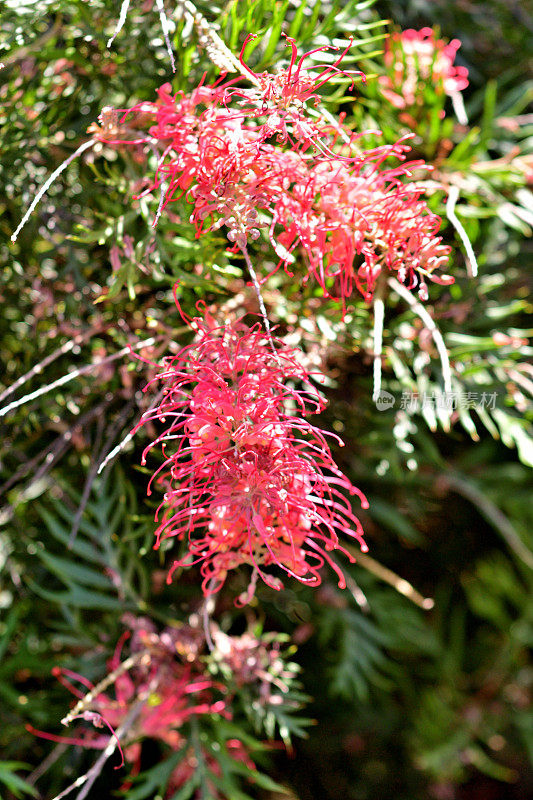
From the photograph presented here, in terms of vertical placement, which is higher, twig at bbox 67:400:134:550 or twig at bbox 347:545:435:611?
twig at bbox 67:400:134:550

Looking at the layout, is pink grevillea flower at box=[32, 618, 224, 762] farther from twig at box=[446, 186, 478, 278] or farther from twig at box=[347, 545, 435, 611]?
twig at box=[446, 186, 478, 278]

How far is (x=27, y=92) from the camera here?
0.31 m

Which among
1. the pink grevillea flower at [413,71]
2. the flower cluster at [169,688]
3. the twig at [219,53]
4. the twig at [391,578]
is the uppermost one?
the twig at [219,53]

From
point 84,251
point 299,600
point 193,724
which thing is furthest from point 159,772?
point 84,251

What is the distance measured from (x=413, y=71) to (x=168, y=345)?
0.20m

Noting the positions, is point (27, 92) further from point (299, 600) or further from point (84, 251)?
point (299, 600)

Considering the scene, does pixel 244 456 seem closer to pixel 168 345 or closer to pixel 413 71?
pixel 168 345

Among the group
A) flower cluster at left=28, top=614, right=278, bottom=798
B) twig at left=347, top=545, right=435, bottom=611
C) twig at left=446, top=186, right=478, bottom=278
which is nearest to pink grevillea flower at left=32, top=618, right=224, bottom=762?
flower cluster at left=28, top=614, right=278, bottom=798

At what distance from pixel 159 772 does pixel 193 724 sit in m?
0.03

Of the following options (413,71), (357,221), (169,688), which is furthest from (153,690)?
(413,71)

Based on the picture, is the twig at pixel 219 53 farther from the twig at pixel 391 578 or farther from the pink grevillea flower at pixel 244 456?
the twig at pixel 391 578

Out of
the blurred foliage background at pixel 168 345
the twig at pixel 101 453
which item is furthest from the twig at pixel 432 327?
the twig at pixel 101 453

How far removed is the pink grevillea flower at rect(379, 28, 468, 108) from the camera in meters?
0.34

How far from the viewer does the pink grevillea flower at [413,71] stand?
13.4 inches
